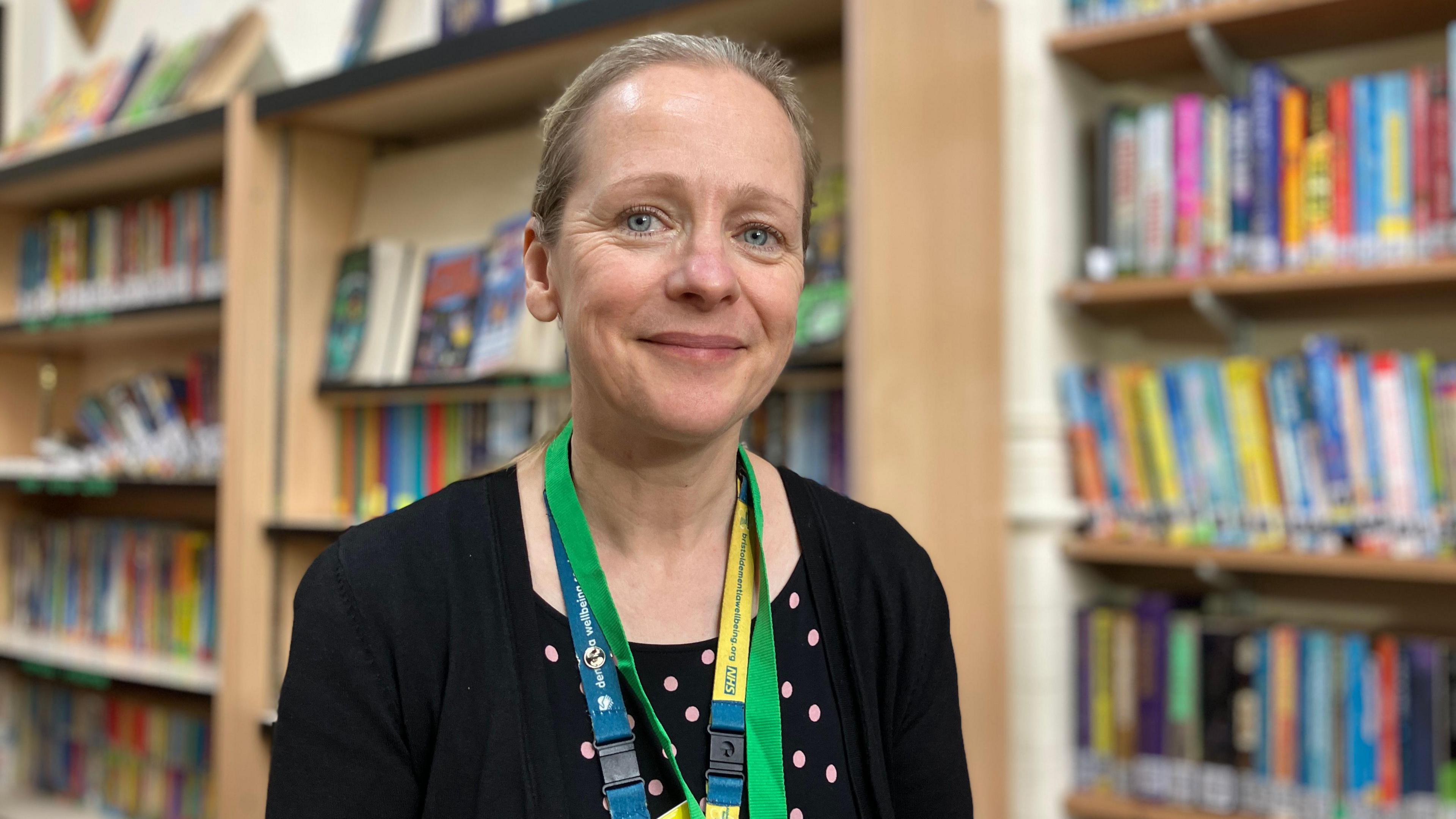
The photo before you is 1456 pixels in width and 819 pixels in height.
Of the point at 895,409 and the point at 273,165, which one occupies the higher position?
the point at 273,165

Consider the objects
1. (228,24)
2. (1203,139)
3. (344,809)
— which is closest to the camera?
(344,809)

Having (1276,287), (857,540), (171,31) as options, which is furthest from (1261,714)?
(171,31)

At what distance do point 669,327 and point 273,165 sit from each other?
2.06 m

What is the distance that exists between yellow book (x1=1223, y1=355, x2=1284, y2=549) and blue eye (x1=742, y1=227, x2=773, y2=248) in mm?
1338

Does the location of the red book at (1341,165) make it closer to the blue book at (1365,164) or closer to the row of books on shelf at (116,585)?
the blue book at (1365,164)

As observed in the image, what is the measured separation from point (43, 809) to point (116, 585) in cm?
71

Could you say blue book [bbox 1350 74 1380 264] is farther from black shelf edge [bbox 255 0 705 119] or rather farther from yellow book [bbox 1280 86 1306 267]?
black shelf edge [bbox 255 0 705 119]

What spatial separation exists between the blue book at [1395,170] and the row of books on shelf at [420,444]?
1.64m

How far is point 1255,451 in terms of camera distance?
199 centimetres

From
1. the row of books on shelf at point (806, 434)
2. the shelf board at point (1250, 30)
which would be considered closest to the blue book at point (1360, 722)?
the row of books on shelf at point (806, 434)

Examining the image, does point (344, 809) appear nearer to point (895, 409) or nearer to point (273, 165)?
point (895, 409)

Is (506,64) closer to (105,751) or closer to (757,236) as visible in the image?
(757,236)

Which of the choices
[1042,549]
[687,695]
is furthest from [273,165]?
[687,695]

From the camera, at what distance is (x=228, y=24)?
3.19 meters
